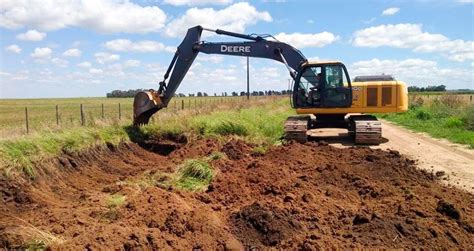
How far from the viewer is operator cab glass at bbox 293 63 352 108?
47.0 feet

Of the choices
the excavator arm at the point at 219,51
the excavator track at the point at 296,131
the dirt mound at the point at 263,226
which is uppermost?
the excavator arm at the point at 219,51

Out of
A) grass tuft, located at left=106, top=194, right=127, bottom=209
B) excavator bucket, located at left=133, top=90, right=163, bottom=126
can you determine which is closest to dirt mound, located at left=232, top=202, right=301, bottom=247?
grass tuft, located at left=106, top=194, right=127, bottom=209

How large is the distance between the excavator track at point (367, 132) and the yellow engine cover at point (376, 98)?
41.2 inches

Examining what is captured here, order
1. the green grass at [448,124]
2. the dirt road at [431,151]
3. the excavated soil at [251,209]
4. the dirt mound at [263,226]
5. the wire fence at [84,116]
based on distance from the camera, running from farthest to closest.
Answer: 1. the green grass at [448,124]
2. the wire fence at [84,116]
3. the dirt road at [431,151]
4. the dirt mound at [263,226]
5. the excavated soil at [251,209]

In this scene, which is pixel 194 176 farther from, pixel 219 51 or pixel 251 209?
pixel 219 51

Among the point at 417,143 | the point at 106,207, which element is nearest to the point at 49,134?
the point at 106,207

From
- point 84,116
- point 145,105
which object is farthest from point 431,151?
point 84,116

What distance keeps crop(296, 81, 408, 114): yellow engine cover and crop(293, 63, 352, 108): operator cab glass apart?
0.31 meters

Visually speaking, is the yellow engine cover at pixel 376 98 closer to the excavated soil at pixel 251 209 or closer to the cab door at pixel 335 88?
the cab door at pixel 335 88

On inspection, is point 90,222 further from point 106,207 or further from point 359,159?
point 359,159

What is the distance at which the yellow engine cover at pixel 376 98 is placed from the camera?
1475cm

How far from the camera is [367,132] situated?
13.6m

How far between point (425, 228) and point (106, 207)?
4.07m

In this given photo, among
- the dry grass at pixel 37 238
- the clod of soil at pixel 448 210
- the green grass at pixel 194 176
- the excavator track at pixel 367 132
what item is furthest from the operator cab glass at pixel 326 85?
the dry grass at pixel 37 238
